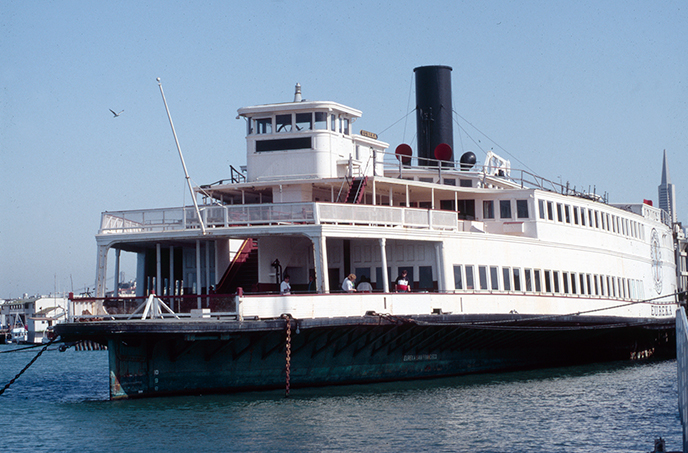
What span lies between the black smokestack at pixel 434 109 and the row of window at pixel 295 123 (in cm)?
795

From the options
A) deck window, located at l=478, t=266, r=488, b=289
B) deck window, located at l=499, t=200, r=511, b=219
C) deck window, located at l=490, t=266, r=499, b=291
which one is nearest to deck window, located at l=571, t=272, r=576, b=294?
deck window, located at l=499, t=200, r=511, b=219

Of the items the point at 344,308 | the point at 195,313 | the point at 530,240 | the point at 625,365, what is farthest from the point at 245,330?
the point at 625,365

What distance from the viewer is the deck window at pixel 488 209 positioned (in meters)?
30.6

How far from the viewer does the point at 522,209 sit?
30.6 meters

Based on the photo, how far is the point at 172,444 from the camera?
55.9 ft

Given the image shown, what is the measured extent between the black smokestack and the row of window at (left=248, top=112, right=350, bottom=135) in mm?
7951

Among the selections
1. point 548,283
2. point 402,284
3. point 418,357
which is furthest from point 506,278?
point 402,284

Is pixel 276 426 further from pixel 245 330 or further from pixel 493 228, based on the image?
pixel 493 228

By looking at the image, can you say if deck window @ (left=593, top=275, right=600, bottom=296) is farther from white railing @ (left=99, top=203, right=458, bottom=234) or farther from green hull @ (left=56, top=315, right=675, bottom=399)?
white railing @ (left=99, top=203, right=458, bottom=234)

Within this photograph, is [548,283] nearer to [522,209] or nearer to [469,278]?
[522,209]

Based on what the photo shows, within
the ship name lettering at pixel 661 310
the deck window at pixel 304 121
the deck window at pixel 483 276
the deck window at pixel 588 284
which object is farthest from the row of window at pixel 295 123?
the ship name lettering at pixel 661 310

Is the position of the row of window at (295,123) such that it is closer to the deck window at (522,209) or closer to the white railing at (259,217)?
the white railing at (259,217)

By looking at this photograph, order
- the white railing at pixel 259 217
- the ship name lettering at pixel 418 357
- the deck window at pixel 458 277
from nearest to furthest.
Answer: the white railing at pixel 259 217 → the ship name lettering at pixel 418 357 → the deck window at pixel 458 277

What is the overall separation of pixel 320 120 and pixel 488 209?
688cm
